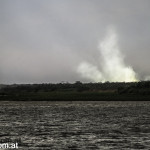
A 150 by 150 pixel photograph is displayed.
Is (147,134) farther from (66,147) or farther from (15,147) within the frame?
(15,147)

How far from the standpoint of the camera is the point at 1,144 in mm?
51531

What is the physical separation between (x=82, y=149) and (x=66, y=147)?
8.58 feet

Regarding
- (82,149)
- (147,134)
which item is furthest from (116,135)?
(82,149)

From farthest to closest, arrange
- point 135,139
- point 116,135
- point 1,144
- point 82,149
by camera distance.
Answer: point 116,135
point 135,139
point 1,144
point 82,149

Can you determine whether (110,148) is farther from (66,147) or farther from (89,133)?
(89,133)

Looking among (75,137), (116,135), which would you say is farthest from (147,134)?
(75,137)

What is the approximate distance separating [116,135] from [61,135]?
720cm

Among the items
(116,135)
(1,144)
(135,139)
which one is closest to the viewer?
(1,144)

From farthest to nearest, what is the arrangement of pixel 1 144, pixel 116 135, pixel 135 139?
1. pixel 116 135
2. pixel 135 139
3. pixel 1 144

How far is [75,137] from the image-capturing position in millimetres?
58438

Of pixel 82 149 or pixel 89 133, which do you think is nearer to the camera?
pixel 82 149

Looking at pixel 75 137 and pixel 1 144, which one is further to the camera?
pixel 75 137

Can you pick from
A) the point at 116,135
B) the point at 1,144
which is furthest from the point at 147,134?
the point at 1,144

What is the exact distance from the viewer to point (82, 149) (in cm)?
4712
